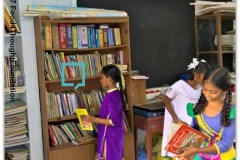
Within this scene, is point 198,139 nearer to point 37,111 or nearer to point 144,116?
point 144,116

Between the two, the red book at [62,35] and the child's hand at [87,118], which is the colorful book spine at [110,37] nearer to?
the red book at [62,35]

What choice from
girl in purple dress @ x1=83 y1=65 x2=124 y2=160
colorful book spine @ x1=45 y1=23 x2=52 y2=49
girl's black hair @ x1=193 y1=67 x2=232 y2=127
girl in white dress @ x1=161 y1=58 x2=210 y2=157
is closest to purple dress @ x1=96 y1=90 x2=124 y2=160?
girl in purple dress @ x1=83 y1=65 x2=124 y2=160

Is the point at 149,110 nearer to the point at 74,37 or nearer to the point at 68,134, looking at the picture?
the point at 68,134

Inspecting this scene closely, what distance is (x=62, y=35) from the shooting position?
2432 mm

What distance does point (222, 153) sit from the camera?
1.47 metres

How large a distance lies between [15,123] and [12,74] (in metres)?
0.36

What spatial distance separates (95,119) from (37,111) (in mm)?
503

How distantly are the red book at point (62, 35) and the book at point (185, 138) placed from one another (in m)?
1.32

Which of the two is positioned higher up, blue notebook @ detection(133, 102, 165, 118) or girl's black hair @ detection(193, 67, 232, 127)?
girl's black hair @ detection(193, 67, 232, 127)

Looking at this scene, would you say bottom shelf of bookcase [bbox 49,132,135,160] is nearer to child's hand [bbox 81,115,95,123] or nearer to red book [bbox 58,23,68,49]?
child's hand [bbox 81,115,95,123]

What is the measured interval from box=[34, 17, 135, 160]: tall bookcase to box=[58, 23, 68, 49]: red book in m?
0.04

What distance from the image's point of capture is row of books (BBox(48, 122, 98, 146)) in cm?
245

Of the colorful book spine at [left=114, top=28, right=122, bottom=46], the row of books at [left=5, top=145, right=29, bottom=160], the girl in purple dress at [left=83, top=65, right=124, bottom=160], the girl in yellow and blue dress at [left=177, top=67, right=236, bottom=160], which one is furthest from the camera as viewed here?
the colorful book spine at [left=114, top=28, right=122, bottom=46]

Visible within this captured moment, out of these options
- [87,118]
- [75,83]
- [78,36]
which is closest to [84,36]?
[78,36]
